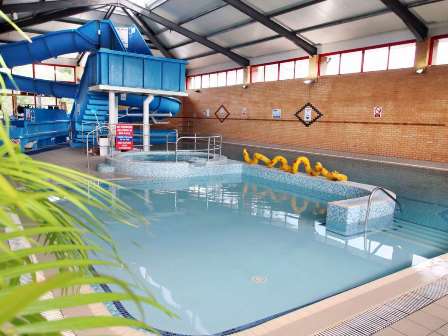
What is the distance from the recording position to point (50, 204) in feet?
1.90

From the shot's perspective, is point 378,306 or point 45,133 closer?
point 378,306

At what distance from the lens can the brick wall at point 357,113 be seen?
10.4m

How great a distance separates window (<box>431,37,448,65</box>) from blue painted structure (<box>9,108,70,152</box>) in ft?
38.7

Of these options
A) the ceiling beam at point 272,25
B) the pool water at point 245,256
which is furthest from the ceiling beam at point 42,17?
the pool water at point 245,256

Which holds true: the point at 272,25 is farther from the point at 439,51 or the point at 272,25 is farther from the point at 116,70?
the point at 116,70

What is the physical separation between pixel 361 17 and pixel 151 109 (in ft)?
25.1

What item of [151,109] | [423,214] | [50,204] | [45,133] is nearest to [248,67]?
[151,109]

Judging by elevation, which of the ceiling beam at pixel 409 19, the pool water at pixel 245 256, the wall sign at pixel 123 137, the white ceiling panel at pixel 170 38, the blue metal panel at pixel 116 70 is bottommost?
the pool water at pixel 245 256

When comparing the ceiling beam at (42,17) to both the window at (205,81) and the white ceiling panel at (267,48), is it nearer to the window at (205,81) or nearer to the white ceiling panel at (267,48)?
the white ceiling panel at (267,48)

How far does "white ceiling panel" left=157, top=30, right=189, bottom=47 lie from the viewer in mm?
16891

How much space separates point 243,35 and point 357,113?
5894mm

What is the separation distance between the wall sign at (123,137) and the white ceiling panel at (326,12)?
6.89 m

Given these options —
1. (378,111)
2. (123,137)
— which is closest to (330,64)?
(378,111)

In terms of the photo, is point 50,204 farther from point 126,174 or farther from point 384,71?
point 384,71
